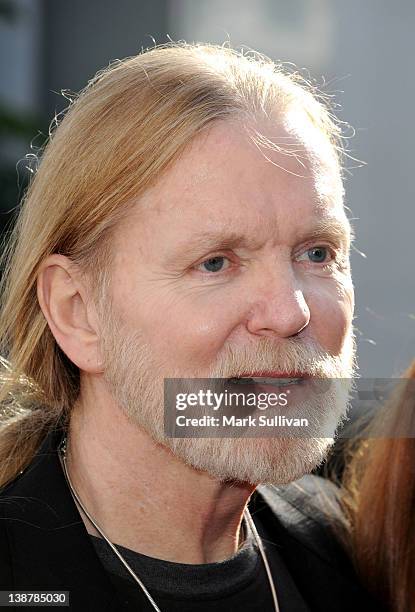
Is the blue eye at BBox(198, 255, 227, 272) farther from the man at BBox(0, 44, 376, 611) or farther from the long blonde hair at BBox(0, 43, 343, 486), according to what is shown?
the long blonde hair at BBox(0, 43, 343, 486)

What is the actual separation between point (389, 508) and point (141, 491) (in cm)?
77

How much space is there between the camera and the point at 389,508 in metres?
2.79

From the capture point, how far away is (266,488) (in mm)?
2812

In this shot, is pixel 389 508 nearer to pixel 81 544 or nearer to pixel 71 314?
pixel 81 544

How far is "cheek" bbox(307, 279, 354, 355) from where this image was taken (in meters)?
2.38

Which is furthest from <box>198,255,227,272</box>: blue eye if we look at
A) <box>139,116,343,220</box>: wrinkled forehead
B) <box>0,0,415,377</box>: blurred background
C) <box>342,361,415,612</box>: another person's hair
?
<box>0,0,415,377</box>: blurred background

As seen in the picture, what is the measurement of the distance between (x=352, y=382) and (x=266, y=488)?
1.39ft

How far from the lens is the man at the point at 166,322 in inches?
89.6

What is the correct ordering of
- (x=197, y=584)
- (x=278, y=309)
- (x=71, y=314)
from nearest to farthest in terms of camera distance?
(x=278, y=309), (x=197, y=584), (x=71, y=314)

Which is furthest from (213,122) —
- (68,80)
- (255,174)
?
(68,80)

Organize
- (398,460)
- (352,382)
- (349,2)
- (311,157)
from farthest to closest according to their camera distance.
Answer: (349,2)
(398,460)
(352,382)
(311,157)

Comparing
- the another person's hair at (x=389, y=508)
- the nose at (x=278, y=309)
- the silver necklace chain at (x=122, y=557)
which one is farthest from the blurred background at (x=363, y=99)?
the nose at (x=278, y=309)

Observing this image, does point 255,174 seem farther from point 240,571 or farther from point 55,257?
A: point 240,571

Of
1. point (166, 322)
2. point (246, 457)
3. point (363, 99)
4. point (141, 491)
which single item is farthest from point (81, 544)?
point (363, 99)
